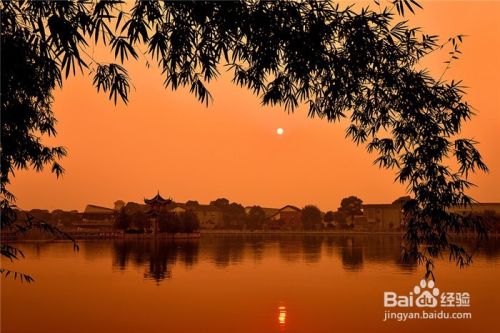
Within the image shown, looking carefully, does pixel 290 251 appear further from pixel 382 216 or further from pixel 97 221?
pixel 382 216

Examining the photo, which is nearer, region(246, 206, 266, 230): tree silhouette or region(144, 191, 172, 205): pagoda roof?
region(144, 191, 172, 205): pagoda roof

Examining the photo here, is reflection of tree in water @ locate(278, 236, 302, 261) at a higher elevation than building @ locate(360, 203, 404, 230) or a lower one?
lower

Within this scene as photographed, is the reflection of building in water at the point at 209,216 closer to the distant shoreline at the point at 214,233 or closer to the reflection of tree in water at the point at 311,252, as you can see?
the distant shoreline at the point at 214,233

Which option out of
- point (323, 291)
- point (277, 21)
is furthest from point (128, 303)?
point (277, 21)

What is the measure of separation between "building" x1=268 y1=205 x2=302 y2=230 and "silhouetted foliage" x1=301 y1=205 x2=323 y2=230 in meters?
2.91

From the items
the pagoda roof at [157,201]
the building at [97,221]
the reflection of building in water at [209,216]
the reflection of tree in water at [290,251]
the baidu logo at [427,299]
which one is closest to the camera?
the baidu logo at [427,299]

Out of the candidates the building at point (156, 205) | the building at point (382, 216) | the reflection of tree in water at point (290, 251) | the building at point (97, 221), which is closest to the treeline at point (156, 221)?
the building at point (156, 205)

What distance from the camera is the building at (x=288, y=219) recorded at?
10038 centimetres

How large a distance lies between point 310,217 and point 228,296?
259 feet

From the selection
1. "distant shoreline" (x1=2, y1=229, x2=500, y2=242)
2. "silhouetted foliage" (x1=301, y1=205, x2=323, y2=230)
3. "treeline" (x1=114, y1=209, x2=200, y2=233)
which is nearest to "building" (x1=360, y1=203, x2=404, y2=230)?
"distant shoreline" (x1=2, y1=229, x2=500, y2=242)

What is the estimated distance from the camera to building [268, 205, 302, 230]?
329 feet

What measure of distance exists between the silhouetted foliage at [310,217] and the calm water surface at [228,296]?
6525 cm

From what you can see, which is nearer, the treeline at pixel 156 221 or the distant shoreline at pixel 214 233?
the distant shoreline at pixel 214 233

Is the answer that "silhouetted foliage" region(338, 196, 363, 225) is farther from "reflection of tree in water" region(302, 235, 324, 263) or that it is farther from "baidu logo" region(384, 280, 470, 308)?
"baidu logo" region(384, 280, 470, 308)
